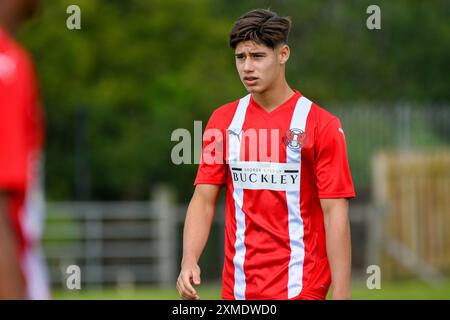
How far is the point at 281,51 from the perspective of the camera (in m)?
6.43

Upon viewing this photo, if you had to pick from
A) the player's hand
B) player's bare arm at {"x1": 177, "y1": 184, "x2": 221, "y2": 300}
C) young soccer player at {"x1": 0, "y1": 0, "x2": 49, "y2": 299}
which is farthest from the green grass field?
young soccer player at {"x1": 0, "y1": 0, "x2": 49, "y2": 299}

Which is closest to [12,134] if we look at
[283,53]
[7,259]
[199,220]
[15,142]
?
[15,142]

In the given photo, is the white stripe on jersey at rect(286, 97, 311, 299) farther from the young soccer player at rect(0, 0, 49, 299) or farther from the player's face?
the young soccer player at rect(0, 0, 49, 299)

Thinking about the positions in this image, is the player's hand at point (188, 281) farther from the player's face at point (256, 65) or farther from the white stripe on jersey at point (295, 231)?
the player's face at point (256, 65)

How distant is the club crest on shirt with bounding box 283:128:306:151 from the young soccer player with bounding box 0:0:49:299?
2687mm

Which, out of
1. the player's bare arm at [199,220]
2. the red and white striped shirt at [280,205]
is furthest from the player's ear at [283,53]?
the player's bare arm at [199,220]

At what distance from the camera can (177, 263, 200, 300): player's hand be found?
609 cm

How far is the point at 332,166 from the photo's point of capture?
616 centimetres

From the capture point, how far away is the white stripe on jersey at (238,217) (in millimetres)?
6289

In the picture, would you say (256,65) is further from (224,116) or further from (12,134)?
(12,134)

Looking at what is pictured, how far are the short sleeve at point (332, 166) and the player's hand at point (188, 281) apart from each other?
29.1 inches
